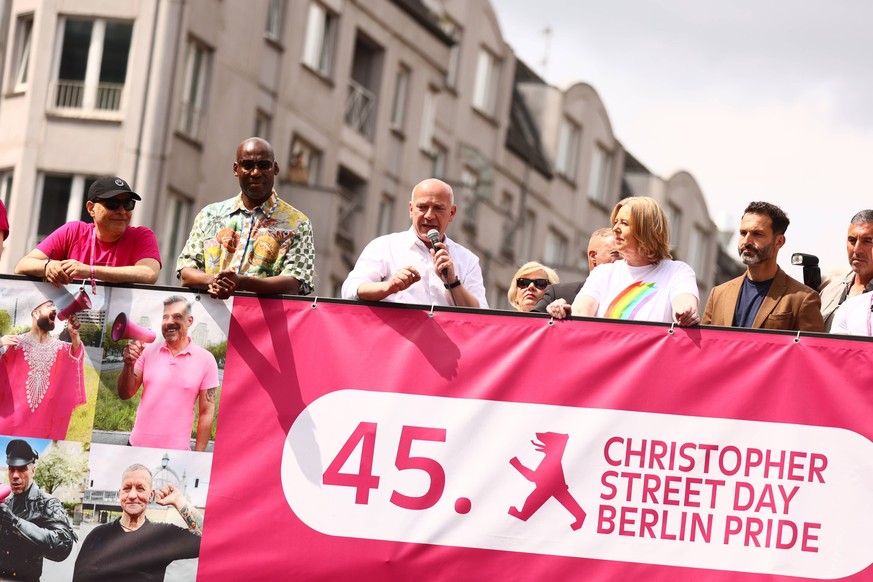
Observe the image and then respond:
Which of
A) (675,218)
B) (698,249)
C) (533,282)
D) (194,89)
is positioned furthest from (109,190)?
(698,249)

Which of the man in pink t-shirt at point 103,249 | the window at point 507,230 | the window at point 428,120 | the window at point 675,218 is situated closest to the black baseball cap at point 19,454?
the man in pink t-shirt at point 103,249

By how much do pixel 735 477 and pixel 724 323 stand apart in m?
0.91

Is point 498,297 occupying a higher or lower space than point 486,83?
lower

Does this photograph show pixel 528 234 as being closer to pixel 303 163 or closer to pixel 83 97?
pixel 303 163

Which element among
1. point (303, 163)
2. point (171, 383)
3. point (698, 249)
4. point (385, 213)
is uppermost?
point (698, 249)

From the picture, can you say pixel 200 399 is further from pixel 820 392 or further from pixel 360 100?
pixel 360 100

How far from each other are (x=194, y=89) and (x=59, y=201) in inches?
123

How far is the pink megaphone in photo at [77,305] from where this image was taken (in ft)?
34.5

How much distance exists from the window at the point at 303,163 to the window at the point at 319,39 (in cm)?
154

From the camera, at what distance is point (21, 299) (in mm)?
10609

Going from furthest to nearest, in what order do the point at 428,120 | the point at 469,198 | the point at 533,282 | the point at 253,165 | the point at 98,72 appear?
the point at 469,198, the point at 428,120, the point at 98,72, the point at 533,282, the point at 253,165

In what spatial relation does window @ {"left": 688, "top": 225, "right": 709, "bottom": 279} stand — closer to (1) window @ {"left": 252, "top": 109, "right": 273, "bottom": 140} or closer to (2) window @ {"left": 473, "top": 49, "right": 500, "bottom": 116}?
(2) window @ {"left": 473, "top": 49, "right": 500, "bottom": 116}

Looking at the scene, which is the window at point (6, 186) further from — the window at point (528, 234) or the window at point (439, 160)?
the window at point (528, 234)

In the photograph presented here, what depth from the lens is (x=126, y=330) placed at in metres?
10.5
